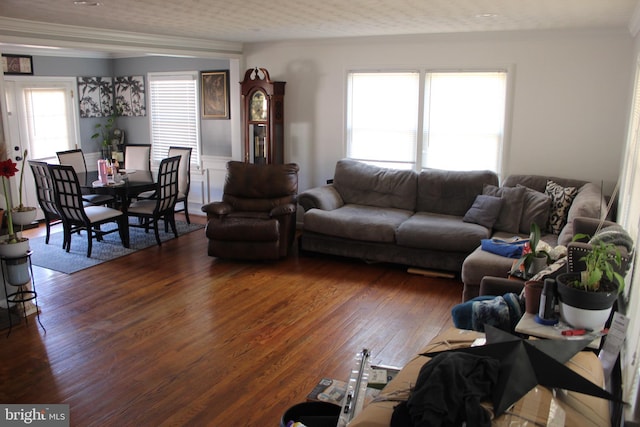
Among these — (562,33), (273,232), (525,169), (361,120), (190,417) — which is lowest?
(190,417)

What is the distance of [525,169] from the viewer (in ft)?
18.9

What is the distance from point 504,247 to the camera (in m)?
4.55

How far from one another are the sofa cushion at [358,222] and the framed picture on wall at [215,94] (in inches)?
96.5

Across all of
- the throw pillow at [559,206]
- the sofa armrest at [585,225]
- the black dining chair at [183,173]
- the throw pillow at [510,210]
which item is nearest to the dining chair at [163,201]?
the black dining chair at [183,173]

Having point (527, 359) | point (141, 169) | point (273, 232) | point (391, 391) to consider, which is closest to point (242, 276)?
point (273, 232)

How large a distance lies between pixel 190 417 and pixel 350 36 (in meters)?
4.48

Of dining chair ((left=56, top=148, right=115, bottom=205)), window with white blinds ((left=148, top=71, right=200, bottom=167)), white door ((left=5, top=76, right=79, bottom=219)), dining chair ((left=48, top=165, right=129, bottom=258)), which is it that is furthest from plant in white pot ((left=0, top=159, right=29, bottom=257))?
window with white blinds ((left=148, top=71, right=200, bottom=167))

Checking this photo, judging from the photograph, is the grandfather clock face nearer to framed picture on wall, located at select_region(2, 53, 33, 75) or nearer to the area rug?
the area rug

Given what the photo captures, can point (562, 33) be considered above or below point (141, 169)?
above

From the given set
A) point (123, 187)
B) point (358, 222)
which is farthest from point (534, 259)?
point (123, 187)

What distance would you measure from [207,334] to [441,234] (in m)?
2.40

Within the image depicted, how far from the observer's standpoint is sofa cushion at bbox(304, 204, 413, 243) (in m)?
5.48

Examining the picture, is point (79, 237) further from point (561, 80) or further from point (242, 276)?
point (561, 80)

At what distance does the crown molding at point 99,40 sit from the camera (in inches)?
173
